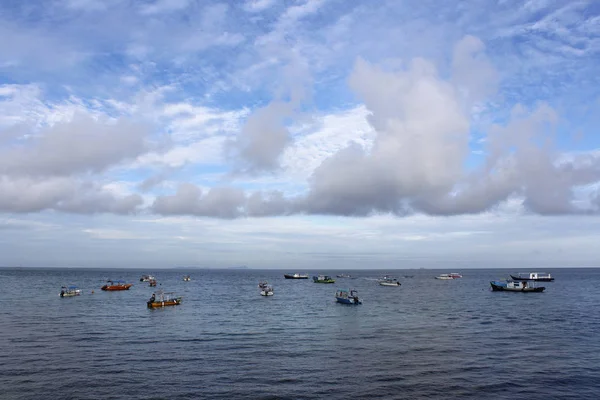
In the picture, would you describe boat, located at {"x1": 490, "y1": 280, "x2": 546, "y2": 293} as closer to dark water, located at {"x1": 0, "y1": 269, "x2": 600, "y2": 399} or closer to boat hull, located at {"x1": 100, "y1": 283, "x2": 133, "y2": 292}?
dark water, located at {"x1": 0, "y1": 269, "x2": 600, "y2": 399}

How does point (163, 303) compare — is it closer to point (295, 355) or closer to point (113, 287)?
point (295, 355)

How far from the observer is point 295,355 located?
48781 mm

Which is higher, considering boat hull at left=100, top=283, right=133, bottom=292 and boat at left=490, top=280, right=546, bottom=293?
boat at left=490, top=280, right=546, bottom=293

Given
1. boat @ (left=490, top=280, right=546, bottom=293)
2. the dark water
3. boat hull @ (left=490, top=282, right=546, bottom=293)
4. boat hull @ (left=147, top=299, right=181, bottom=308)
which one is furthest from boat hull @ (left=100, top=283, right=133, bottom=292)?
boat @ (left=490, top=280, right=546, bottom=293)

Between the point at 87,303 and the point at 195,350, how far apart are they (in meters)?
61.6

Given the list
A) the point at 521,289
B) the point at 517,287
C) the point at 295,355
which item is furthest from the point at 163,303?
the point at 521,289

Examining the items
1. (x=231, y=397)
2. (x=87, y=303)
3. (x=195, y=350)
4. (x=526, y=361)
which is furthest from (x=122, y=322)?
(x=526, y=361)

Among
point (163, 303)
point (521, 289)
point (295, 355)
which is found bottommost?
point (521, 289)

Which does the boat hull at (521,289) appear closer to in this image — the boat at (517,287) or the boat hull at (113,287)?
the boat at (517,287)

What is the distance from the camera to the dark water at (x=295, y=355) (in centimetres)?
3684

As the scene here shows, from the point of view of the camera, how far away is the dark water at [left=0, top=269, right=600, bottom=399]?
121 feet

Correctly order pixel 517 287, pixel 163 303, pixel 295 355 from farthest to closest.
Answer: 1. pixel 517 287
2. pixel 163 303
3. pixel 295 355

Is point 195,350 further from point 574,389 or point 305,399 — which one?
point 574,389

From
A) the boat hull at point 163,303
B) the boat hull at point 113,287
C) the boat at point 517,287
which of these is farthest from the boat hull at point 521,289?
the boat hull at point 113,287
